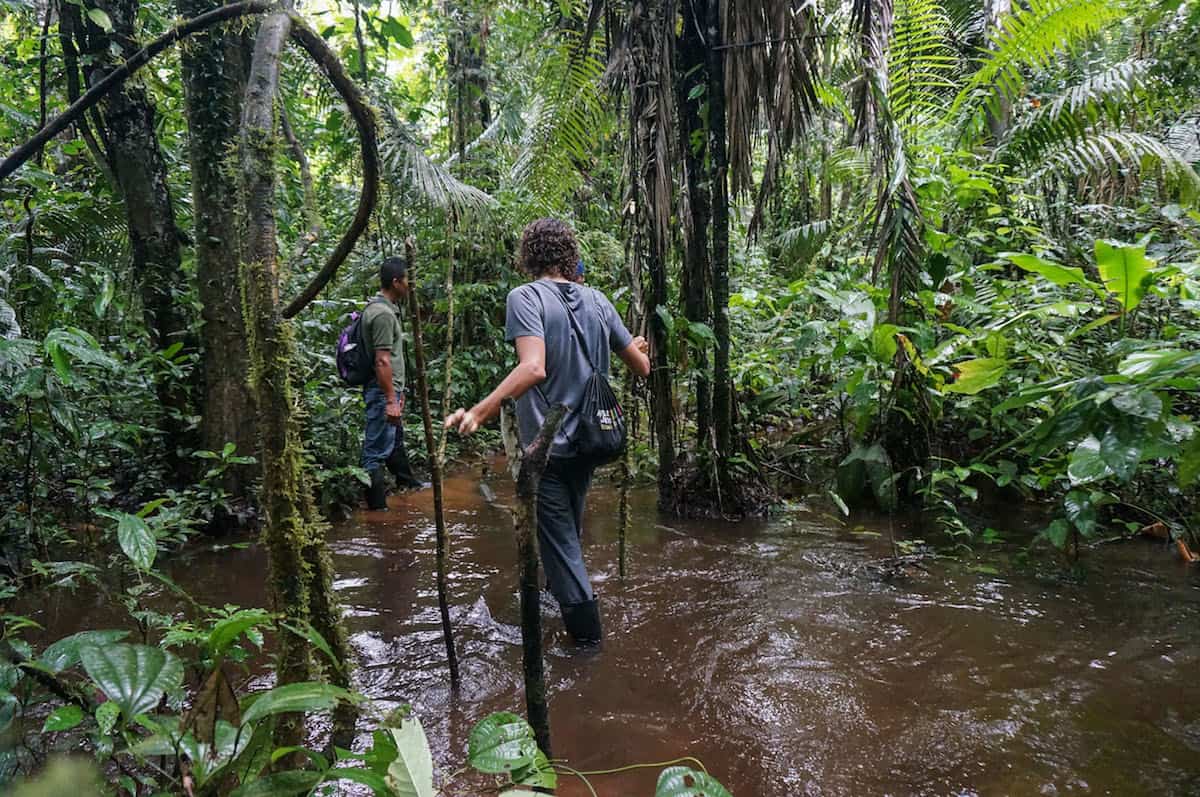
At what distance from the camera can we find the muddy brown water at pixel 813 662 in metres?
2.38

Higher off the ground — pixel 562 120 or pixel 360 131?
pixel 562 120

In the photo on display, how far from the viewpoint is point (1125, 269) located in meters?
2.94

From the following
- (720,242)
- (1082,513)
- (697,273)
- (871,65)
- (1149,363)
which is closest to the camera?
(1149,363)

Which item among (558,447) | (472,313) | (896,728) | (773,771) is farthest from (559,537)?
(472,313)

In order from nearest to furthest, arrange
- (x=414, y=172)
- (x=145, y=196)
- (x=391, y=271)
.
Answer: (x=414, y=172), (x=145, y=196), (x=391, y=271)

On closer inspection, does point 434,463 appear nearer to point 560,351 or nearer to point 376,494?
point 560,351

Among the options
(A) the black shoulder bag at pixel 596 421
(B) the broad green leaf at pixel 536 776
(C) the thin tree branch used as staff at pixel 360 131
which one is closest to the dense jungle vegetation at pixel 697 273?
(C) the thin tree branch used as staff at pixel 360 131

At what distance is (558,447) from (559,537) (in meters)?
0.42

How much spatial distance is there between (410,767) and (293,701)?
0.26 meters

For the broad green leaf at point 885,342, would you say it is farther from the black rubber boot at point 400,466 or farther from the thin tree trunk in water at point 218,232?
the thin tree trunk in water at point 218,232

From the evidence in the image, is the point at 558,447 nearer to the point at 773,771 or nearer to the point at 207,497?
the point at 773,771

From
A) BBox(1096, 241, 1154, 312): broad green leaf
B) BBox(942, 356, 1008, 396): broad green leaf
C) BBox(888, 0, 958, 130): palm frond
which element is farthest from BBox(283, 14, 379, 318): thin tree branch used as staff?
BBox(888, 0, 958, 130): palm frond

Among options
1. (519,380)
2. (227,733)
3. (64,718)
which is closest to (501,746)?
(227,733)

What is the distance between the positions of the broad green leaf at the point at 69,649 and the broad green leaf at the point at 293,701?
1.23 ft
